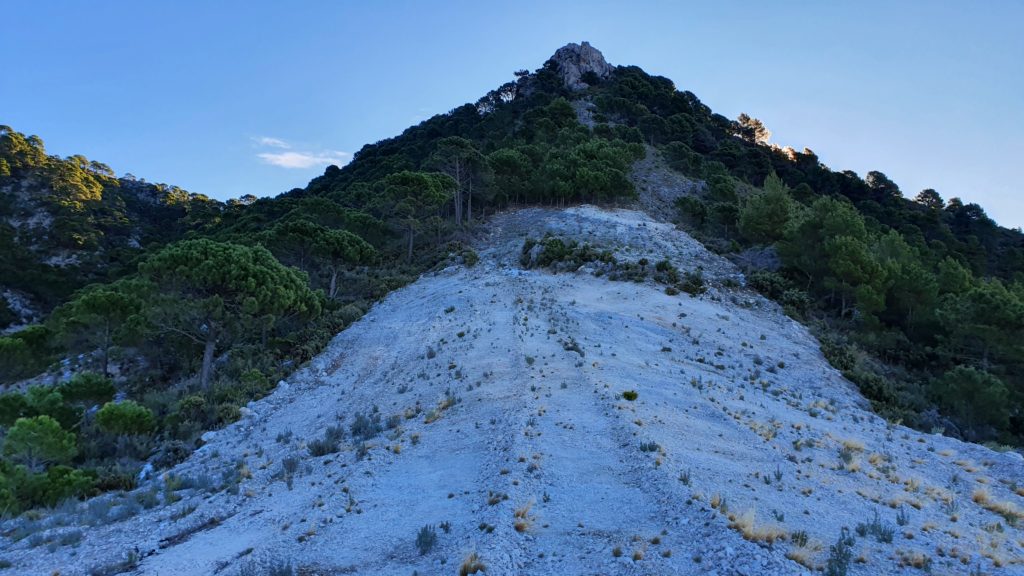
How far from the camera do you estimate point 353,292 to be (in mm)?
31484

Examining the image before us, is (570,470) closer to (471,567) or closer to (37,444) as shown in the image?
(471,567)

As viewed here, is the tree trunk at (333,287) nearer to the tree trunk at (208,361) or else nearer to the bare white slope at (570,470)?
the bare white slope at (570,470)

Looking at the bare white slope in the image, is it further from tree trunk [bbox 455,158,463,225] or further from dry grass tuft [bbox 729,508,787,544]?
tree trunk [bbox 455,158,463,225]

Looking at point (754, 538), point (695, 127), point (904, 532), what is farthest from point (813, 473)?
point (695, 127)

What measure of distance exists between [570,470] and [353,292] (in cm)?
2410

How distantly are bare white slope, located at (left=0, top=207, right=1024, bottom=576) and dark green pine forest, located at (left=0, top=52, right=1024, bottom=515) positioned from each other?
2.83 metres

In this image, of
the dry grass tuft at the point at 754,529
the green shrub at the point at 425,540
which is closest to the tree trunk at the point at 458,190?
the green shrub at the point at 425,540

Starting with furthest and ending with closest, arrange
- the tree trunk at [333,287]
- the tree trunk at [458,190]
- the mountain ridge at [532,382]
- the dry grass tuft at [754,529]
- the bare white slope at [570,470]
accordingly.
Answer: the tree trunk at [458,190] → the tree trunk at [333,287] → the mountain ridge at [532,382] → the bare white slope at [570,470] → the dry grass tuft at [754,529]

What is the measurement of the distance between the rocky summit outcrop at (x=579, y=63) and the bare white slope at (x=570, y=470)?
289ft

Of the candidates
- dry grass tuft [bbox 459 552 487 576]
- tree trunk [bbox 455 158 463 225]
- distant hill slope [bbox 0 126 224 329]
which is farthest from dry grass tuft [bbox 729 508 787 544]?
distant hill slope [bbox 0 126 224 329]

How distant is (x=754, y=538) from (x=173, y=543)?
872cm

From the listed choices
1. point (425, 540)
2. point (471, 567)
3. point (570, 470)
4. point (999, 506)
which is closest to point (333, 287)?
→ point (570, 470)

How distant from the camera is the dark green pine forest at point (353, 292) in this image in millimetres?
17000

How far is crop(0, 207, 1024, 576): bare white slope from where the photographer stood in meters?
7.41
